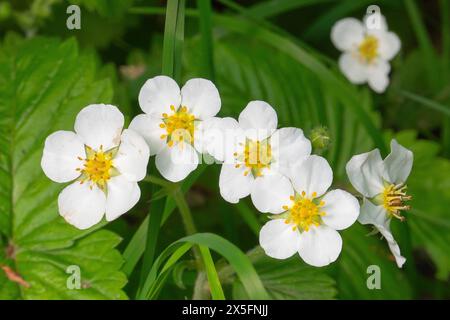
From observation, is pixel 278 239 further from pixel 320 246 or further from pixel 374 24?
pixel 374 24

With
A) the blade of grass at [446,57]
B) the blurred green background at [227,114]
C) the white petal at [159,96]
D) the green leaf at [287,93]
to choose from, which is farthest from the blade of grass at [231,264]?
the blade of grass at [446,57]

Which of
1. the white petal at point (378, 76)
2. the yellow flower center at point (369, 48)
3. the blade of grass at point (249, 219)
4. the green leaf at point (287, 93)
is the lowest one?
the blade of grass at point (249, 219)

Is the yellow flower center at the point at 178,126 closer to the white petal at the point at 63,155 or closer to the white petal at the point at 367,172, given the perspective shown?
the white petal at the point at 63,155

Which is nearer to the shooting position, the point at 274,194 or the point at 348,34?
the point at 274,194

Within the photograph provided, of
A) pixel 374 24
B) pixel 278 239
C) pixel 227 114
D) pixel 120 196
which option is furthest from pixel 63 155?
pixel 374 24

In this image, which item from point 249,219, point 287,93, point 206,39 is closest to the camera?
point 206,39

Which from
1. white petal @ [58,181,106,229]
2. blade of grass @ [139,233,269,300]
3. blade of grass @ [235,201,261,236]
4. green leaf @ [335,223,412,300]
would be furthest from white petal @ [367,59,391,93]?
white petal @ [58,181,106,229]
